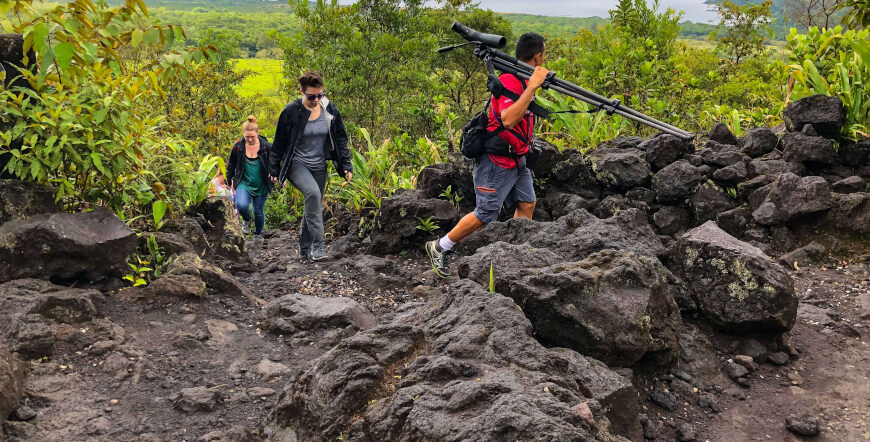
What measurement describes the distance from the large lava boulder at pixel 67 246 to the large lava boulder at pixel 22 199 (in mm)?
243

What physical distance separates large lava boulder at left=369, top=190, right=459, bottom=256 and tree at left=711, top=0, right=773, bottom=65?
18.0 m

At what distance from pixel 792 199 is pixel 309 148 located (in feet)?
14.6

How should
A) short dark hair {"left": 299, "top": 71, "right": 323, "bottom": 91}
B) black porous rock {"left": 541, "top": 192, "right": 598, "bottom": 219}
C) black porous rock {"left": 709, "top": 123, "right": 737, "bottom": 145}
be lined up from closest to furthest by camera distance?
black porous rock {"left": 541, "top": 192, "right": 598, "bottom": 219}
short dark hair {"left": 299, "top": 71, "right": 323, "bottom": 91}
black porous rock {"left": 709, "top": 123, "right": 737, "bottom": 145}

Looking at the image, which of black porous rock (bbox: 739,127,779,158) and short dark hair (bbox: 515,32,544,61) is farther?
black porous rock (bbox: 739,127,779,158)

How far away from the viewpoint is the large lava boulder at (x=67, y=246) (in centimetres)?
410

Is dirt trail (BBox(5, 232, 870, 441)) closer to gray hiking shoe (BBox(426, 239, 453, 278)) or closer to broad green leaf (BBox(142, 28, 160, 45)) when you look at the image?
gray hiking shoe (BBox(426, 239, 453, 278))

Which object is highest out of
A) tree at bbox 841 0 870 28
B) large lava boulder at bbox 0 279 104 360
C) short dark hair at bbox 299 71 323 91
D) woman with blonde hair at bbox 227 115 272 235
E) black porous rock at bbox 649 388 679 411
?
tree at bbox 841 0 870 28

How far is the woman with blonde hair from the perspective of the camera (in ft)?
27.8

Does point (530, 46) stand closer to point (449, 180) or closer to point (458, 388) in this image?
point (449, 180)

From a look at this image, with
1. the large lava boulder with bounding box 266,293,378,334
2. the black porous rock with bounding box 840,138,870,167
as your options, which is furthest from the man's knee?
the black porous rock with bounding box 840,138,870,167

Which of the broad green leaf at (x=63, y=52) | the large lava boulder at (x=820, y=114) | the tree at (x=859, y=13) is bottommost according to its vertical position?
the large lava boulder at (x=820, y=114)

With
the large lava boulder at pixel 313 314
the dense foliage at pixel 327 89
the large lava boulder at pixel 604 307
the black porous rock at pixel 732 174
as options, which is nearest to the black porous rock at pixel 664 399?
the large lava boulder at pixel 604 307

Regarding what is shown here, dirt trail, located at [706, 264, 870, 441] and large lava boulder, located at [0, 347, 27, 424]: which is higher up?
dirt trail, located at [706, 264, 870, 441]

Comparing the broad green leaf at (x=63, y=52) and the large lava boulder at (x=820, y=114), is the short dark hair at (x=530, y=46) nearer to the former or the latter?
the large lava boulder at (x=820, y=114)
